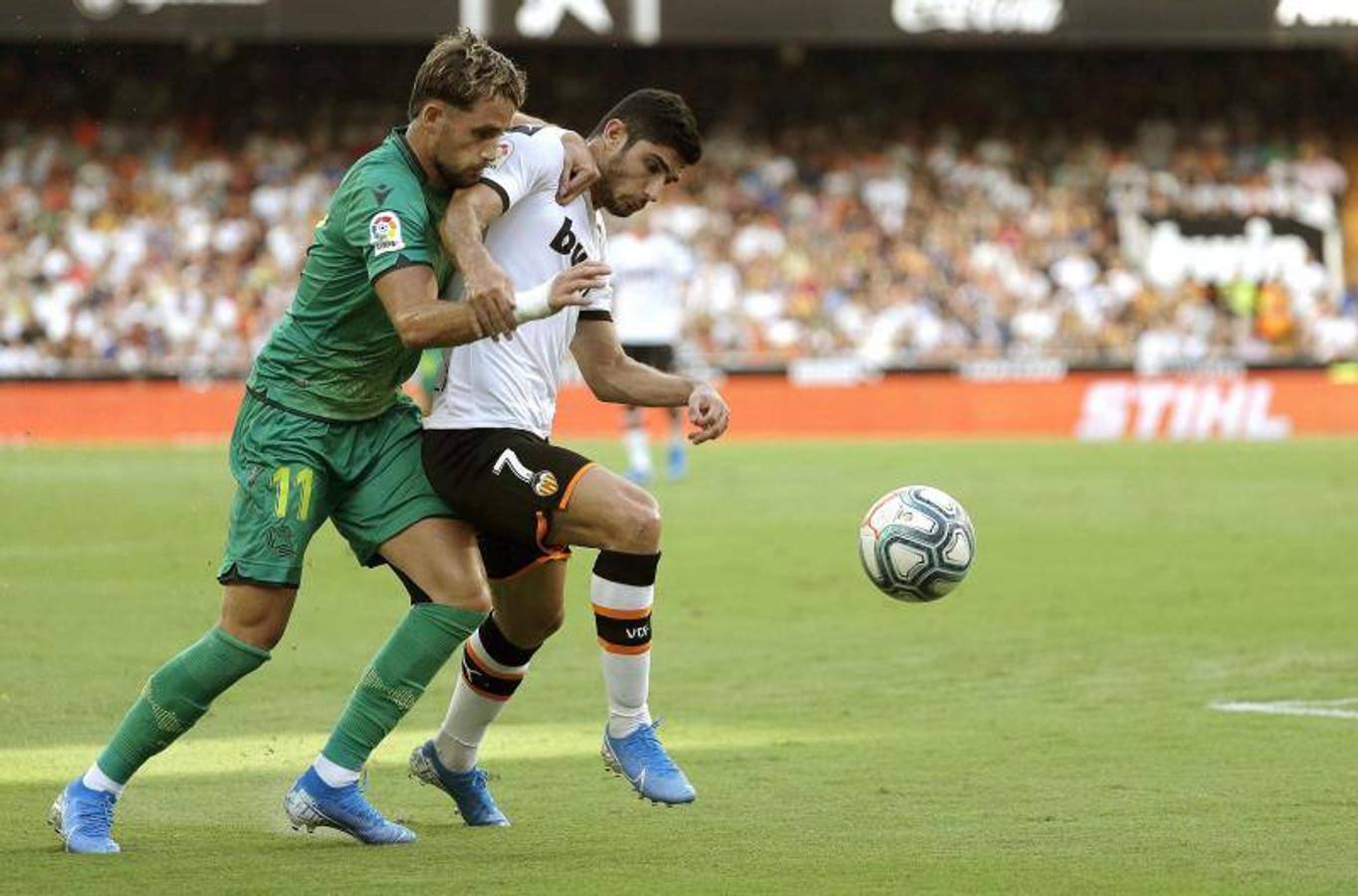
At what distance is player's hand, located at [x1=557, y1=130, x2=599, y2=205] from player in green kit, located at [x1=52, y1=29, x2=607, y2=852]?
464 millimetres

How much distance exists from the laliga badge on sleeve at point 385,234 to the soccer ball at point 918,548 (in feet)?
7.98

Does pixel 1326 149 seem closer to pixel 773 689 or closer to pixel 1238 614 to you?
pixel 1238 614

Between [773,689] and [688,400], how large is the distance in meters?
3.25

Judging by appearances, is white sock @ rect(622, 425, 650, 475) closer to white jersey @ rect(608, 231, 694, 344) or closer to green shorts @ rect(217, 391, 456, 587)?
white jersey @ rect(608, 231, 694, 344)

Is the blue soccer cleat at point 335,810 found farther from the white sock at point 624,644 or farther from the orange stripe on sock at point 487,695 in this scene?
the white sock at point 624,644

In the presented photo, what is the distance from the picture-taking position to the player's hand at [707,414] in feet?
22.3

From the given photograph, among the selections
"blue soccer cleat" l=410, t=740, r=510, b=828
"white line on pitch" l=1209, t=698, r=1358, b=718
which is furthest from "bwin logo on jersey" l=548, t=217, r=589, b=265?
"white line on pitch" l=1209, t=698, r=1358, b=718

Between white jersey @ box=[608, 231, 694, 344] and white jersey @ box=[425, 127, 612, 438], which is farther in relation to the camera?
white jersey @ box=[608, 231, 694, 344]

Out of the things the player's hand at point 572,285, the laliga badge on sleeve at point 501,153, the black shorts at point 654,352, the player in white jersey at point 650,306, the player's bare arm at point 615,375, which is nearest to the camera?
the player's hand at point 572,285

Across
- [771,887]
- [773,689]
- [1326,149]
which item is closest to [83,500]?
[773,689]

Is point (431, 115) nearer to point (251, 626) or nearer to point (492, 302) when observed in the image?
point (492, 302)

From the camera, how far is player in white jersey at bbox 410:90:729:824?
21.5 feet

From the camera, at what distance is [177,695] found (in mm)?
6293

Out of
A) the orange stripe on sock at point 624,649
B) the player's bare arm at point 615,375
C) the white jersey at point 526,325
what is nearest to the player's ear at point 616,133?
the white jersey at point 526,325
